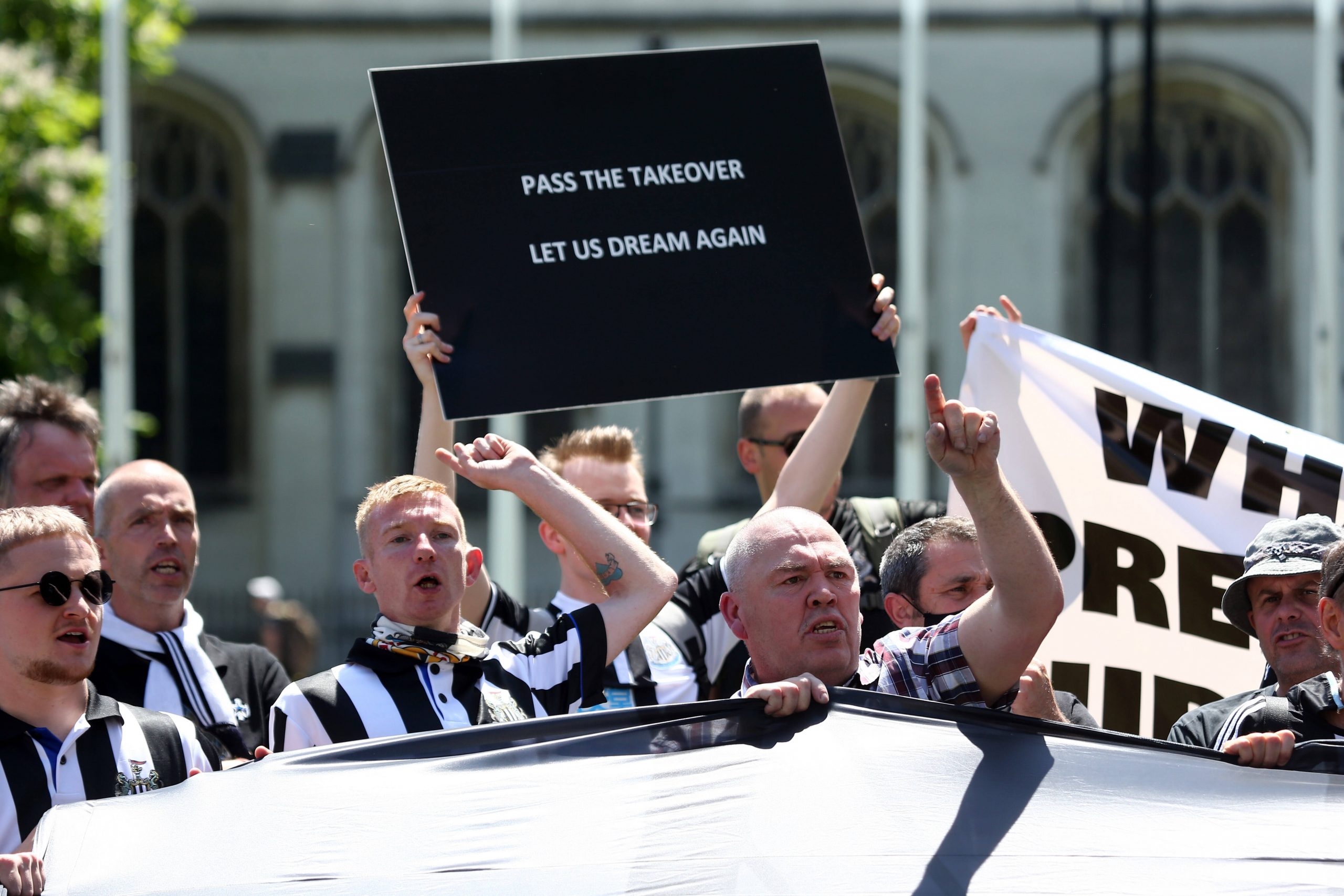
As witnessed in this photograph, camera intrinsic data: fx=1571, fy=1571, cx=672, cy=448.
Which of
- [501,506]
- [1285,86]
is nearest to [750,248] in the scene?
[501,506]

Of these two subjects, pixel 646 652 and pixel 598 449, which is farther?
pixel 598 449

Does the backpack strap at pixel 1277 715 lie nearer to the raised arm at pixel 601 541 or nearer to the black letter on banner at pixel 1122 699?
the black letter on banner at pixel 1122 699

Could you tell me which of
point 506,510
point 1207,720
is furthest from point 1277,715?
point 506,510

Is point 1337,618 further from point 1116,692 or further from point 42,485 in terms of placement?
point 42,485

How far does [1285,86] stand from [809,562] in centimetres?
1461

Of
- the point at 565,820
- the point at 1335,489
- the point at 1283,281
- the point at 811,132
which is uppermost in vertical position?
the point at 1283,281

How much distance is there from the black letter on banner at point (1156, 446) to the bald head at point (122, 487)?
2394mm

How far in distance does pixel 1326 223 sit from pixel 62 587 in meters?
10.9

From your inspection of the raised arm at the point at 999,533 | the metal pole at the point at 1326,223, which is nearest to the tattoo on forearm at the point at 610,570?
the raised arm at the point at 999,533

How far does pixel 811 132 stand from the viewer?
418cm

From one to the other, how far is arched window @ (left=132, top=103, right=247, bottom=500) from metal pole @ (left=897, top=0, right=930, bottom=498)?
26.3 ft

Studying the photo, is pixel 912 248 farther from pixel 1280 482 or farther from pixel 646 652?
pixel 646 652

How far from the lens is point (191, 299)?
17484mm

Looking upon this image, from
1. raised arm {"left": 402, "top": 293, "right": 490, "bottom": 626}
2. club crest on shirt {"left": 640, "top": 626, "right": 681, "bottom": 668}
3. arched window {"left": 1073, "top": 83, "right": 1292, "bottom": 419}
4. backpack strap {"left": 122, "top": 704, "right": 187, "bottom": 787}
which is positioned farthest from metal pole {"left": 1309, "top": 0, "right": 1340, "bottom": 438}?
backpack strap {"left": 122, "top": 704, "right": 187, "bottom": 787}
